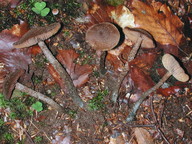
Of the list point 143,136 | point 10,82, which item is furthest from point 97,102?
point 10,82

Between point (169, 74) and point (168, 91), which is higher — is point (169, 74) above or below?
above

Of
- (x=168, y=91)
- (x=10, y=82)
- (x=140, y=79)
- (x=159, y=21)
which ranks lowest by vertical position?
(x=168, y=91)

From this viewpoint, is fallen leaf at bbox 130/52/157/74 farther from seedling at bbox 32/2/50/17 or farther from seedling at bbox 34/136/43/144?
seedling at bbox 34/136/43/144

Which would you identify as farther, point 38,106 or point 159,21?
point 159,21

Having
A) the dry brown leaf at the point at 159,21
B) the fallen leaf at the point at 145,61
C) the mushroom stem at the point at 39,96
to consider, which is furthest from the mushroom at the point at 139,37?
the mushroom stem at the point at 39,96

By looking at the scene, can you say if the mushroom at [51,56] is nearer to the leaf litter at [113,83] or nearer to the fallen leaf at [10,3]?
the leaf litter at [113,83]

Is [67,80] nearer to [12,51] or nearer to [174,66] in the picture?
[12,51]

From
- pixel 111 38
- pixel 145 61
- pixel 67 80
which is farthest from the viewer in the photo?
pixel 145 61
